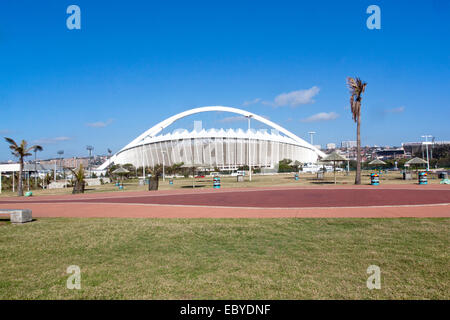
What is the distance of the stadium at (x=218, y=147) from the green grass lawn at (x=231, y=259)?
295ft

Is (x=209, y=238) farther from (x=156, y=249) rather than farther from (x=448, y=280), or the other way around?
(x=448, y=280)

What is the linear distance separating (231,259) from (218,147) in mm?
96922

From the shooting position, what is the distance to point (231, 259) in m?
6.07

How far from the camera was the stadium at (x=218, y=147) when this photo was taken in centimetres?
10288

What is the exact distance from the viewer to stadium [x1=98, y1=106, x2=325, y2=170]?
10288 cm

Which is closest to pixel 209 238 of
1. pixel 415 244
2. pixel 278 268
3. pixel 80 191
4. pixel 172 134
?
pixel 278 268

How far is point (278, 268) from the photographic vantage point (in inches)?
215

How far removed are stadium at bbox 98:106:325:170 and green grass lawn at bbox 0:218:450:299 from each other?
89860 mm
